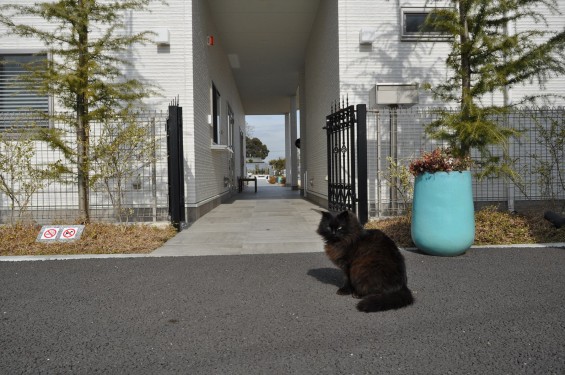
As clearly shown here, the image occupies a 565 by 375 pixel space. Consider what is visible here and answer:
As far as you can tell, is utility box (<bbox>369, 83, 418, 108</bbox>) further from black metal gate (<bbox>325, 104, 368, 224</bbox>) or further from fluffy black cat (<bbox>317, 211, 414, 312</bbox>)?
fluffy black cat (<bbox>317, 211, 414, 312</bbox>)

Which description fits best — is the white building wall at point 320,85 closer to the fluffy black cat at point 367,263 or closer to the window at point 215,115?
the window at point 215,115

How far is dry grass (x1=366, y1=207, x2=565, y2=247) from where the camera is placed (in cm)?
531

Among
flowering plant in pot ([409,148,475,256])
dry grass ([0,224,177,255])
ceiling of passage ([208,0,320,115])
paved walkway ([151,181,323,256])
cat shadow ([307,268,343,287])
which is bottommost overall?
cat shadow ([307,268,343,287])

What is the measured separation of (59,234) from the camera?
5457 millimetres

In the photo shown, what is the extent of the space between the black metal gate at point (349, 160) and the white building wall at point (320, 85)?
1075 millimetres

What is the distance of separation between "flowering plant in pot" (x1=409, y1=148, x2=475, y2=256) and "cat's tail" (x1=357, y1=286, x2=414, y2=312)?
6.43 ft

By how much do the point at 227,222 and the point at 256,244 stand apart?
246 cm

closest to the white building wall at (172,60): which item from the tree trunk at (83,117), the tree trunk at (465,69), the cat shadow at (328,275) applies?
the tree trunk at (83,117)

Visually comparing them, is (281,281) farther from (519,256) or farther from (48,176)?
(48,176)

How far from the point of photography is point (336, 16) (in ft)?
27.8

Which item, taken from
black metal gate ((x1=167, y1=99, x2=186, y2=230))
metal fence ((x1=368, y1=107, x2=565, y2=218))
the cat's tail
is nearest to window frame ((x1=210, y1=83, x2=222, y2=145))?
black metal gate ((x1=167, y1=99, x2=186, y2=230))

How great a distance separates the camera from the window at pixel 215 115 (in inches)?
444

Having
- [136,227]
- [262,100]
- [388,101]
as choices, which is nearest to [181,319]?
[136,227]

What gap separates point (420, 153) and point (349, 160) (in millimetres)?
1600
